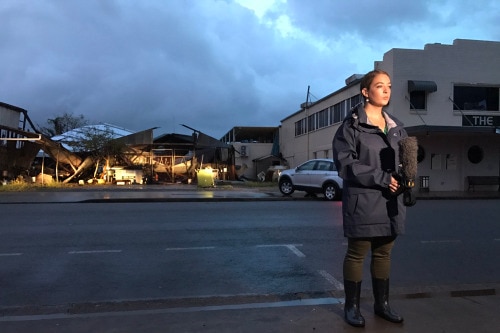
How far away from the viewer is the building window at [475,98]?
83.9 feet

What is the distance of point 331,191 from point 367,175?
15.0 metres

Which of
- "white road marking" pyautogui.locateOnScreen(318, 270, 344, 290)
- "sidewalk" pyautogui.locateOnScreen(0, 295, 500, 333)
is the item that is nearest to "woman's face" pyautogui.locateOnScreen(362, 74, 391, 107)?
"sidewalk" pyautogui.locateOnScreen(0, 295, 500, 333)

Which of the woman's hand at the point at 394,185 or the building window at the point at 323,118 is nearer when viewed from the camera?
the woman's hand at the point at 394,185

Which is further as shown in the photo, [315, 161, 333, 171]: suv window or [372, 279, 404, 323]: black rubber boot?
[315, 161, 333, 171]: suv window

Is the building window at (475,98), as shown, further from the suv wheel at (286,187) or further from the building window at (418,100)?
the suv wheel at (286,187)

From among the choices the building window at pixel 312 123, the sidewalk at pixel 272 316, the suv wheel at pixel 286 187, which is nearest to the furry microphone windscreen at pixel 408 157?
the sidewalk at pixel 272 316

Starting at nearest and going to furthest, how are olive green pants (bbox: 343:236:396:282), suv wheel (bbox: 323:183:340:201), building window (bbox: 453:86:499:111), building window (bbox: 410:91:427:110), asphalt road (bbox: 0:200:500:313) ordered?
olive green pants (bbox: 343:236:396:282), asphalt road (bbox: 0:200:500:313), suv wheel (bbox: 323:183:340:201), building window (bbox: 410:91:427:110), building window (bbox: 453:86:499:111)

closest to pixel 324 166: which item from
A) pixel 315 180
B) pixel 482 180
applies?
pixel 315 180

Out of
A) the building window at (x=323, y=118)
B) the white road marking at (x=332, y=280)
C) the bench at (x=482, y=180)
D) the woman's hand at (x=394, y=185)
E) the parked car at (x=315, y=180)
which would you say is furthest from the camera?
the building window at (x=323, y=118)

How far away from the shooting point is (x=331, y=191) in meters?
18.3

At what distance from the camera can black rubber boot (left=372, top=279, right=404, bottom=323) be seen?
398 centimetres

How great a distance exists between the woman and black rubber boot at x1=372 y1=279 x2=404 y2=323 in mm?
24

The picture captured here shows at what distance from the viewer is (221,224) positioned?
34.6ft

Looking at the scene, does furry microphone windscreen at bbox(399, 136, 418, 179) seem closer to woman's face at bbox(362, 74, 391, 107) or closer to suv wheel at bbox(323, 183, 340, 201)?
woman's face at bbox(362, 74, 391, 107)
